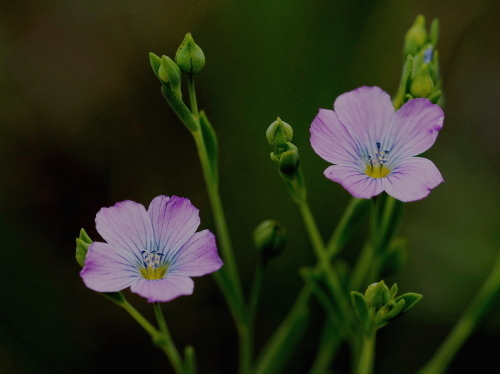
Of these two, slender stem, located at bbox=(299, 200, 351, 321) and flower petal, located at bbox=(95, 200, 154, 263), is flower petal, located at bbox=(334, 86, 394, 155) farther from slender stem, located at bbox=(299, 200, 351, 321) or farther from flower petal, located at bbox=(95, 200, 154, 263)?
flower petal, located at bbox=(95, 200, 154, 263)

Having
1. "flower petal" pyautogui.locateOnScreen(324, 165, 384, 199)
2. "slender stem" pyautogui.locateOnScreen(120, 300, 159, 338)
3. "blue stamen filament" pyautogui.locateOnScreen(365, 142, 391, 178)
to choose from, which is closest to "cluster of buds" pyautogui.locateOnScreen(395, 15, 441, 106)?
"blue stamen filament" pyautogui.locateOnScreen(365, 142, 391, 178)

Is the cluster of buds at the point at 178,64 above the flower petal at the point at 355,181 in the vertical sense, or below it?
above

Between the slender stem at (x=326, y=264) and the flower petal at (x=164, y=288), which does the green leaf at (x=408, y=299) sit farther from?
the flower petal at (x=164, y=288)

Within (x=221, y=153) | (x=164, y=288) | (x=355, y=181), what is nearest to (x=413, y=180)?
(x=355, y=181)

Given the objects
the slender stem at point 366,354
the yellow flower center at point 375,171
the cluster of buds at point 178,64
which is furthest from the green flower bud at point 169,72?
the slender stem at point 366,354

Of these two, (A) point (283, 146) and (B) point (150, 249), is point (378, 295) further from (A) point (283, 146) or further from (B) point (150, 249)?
(B) point (150, 249)

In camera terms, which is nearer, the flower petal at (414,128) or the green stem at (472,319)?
the flower petal at (414,128)
